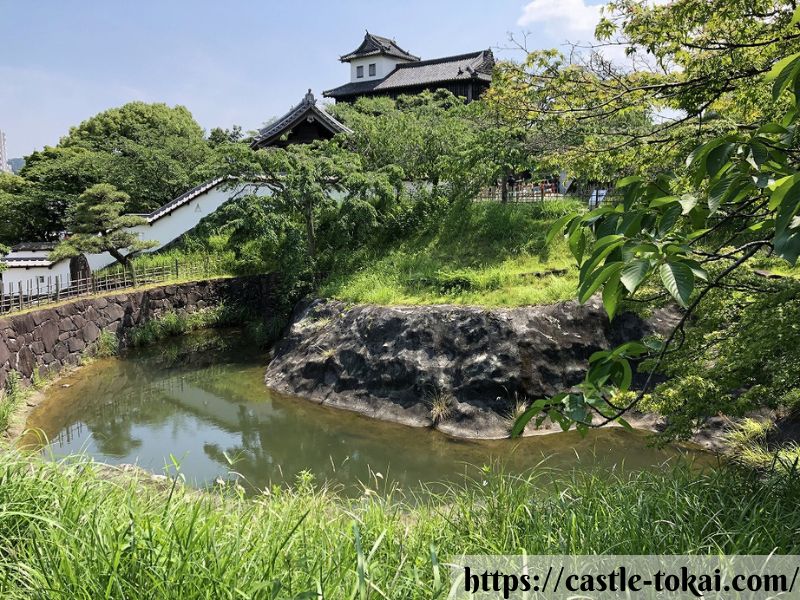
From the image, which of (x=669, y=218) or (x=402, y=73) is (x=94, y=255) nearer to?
(x=669, y=218)

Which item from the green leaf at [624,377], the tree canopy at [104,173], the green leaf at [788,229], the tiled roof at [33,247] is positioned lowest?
the green leaf at [624,377]

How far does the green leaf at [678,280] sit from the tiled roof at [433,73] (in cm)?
3203

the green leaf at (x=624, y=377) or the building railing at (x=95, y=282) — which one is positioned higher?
the building railing at (x=95, y=282)

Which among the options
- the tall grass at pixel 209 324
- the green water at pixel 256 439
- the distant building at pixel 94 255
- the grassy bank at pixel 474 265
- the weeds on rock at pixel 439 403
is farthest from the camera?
the tall grass at pixel 209 324

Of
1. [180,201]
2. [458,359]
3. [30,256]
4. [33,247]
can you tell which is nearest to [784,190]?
[458,359]

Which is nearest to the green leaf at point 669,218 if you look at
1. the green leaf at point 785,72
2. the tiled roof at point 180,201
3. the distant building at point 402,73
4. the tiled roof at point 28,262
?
the green leaf at point 785,72

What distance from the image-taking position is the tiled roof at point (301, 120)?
19547mm

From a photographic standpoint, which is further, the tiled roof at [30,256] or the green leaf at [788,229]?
the tiled roof at [30,256]

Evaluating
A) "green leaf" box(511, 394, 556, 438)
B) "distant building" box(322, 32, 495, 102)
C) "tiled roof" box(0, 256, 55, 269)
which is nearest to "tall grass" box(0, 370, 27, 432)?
"tiled roof" box(0, 256, 55, 269)

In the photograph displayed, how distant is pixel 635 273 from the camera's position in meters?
1.56

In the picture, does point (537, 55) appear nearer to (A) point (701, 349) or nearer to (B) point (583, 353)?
(A) point (701, 349)

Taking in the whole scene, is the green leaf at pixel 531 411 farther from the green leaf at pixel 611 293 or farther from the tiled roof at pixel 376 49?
the tiled roof at pixel 376 49

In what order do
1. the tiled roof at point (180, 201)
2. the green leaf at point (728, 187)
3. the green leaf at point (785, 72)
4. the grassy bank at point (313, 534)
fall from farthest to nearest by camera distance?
the tiled roof at point (180, 201), the grassy bank at point (313, 534), the green leaf at point (728, 187), the green leaf at point (785, 72)

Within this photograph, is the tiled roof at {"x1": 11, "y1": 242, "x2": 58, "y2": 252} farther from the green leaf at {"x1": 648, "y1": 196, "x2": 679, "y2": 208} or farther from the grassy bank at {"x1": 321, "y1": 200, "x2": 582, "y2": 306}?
the green leaf at {"x1": 648, "y1": 196, "x2": 679, "y2": 208}
